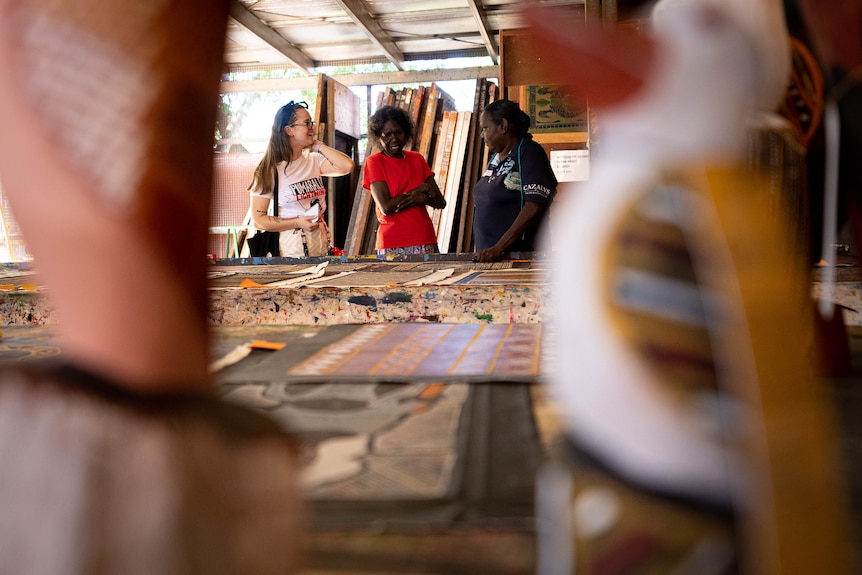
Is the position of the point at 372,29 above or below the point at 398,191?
above

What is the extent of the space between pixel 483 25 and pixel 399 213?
2.84m

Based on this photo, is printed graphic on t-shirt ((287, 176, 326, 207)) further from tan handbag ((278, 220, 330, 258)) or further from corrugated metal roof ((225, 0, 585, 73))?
corrugated metal roof ((225, 0, 585, 73))

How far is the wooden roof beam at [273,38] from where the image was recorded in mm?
5438

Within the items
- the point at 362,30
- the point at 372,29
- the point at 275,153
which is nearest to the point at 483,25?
the point at 372,29

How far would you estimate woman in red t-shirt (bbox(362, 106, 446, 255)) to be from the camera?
3.69 meters

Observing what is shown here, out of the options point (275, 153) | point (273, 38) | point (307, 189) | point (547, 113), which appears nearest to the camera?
point (275, 153)

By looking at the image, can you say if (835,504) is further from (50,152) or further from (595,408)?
(50,152)

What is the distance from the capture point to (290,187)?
362 cm

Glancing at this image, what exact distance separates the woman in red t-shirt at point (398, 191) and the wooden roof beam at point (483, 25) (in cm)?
194

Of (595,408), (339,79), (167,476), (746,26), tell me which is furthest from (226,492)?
(339,79)

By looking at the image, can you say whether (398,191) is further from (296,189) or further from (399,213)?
(296,189)

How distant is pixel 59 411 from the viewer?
25 cm

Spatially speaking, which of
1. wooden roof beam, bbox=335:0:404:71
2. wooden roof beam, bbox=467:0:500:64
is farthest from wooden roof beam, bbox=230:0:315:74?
wooden roof beam, bbox=467:0:500:64

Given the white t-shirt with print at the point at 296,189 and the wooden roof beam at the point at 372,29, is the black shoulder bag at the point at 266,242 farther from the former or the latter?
the wooden roof beam at the point at 372,29
